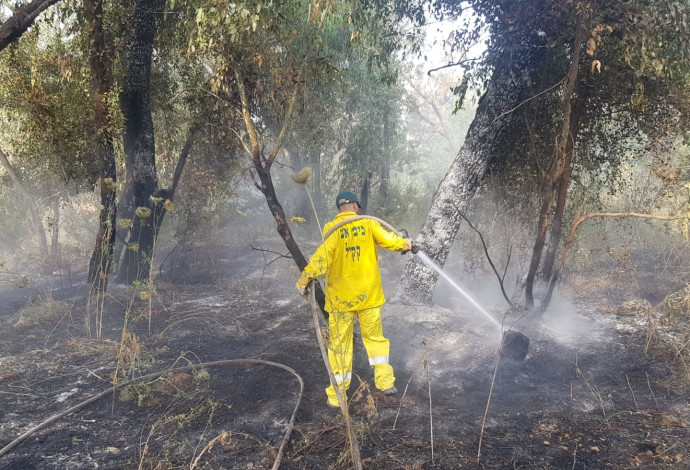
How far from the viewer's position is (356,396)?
16.1ft

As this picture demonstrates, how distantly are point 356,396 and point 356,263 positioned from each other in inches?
49.5

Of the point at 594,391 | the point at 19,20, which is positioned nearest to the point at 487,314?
the point at 594,391

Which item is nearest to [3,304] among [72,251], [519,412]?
[72,251]

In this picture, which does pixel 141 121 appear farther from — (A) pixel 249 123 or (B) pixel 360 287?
(B) pixel 360 287

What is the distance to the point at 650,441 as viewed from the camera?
153 inches

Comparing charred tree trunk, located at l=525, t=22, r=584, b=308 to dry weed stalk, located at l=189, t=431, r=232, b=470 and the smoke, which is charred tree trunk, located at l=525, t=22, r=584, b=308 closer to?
the smoke

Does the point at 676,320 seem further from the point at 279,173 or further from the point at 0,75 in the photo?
the point at 279,173

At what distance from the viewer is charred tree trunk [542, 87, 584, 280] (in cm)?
702

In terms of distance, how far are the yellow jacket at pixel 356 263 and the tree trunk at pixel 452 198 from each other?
2808mm

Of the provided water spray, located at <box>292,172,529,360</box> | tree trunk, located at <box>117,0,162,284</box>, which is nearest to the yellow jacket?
water spray, located at <box>292,172,529,360</box>

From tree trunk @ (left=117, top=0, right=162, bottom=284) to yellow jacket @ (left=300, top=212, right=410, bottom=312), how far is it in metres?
4.18

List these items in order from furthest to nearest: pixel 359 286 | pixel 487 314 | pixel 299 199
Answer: pixel 299 199
pixel 487 314
pixel 359 286

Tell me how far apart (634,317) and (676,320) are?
569mm

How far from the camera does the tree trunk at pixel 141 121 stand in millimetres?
8359
